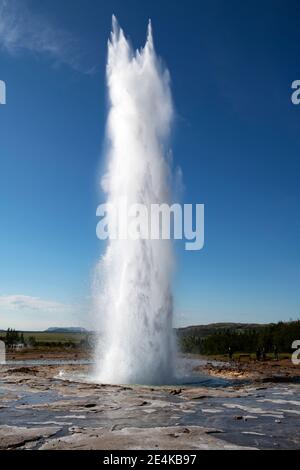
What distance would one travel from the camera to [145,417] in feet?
59.1

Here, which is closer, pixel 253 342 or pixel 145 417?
pixel 145 417

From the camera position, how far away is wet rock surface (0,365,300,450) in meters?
13.6

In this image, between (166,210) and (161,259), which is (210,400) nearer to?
(161,259)

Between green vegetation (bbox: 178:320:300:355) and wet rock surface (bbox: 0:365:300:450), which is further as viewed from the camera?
green vegetation (bbox: 178:320:300:355)

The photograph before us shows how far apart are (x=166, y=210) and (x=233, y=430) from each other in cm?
2230

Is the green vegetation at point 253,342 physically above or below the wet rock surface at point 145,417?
below

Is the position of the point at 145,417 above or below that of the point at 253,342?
above

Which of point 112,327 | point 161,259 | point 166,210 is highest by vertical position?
point 166,210

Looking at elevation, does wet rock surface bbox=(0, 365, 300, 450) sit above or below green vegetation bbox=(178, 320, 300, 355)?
above

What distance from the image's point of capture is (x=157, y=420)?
A: 56.6 feet

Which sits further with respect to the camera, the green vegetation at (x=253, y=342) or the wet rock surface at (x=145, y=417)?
the green vegetation at (x=253, y=342)

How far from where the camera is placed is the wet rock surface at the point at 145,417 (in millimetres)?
13578
